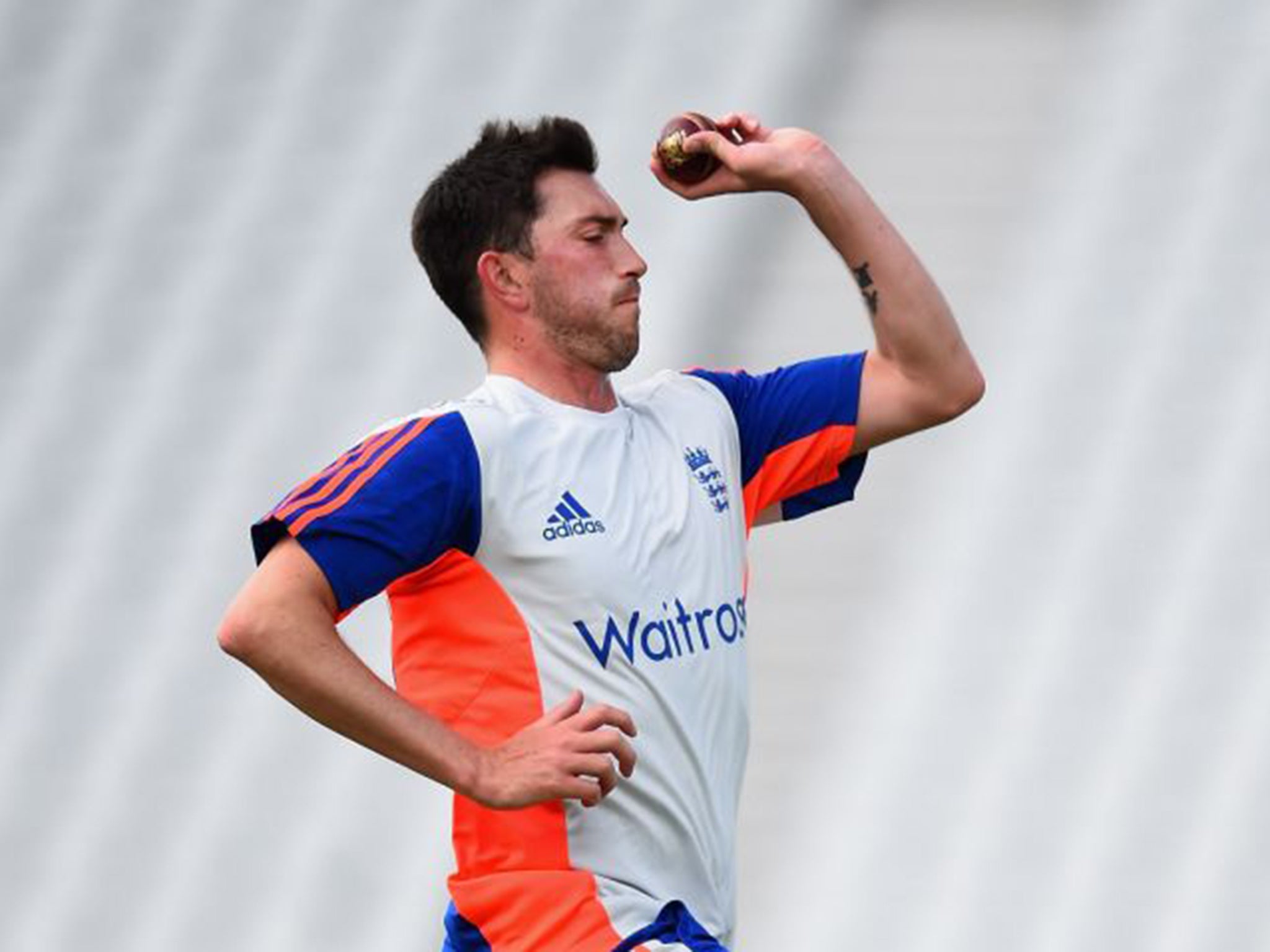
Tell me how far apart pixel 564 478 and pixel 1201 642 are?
3.39m

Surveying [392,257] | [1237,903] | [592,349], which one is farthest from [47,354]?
[592,349]

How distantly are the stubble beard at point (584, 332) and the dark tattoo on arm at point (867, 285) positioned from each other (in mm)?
356

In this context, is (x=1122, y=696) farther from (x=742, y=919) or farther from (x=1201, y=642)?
(x=742, y=919)

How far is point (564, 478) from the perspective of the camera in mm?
3457

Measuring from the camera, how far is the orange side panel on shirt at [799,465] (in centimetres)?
379

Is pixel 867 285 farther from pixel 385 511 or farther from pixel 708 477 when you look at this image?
pixel 385 511

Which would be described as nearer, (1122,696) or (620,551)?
(620,551)

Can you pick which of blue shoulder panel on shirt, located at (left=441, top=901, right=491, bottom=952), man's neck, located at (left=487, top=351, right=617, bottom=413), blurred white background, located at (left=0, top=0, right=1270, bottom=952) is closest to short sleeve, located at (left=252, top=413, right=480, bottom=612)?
man's neck, located at (left=487, top=351, right=617, bottom=413)

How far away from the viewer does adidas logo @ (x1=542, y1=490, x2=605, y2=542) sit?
3402mm

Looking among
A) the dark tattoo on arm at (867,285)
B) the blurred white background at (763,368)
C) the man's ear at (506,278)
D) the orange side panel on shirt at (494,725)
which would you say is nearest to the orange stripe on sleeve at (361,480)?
the orange side panel on shirt at (494,725)

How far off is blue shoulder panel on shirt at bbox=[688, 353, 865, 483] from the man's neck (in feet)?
0.80

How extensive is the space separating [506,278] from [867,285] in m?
0.53

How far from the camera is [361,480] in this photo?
3.31m

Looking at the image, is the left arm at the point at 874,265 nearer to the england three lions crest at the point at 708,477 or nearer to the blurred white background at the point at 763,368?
the england three lions crest at the point at 708,477
